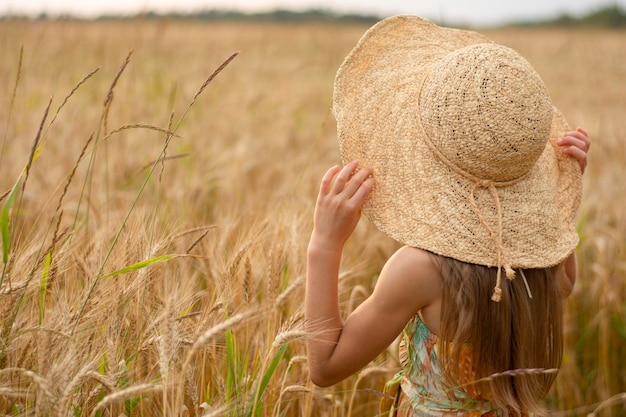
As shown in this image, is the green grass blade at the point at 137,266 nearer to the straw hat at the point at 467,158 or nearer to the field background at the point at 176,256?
the field background at the point at 176,256

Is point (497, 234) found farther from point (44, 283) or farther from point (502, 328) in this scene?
point (44, 283)

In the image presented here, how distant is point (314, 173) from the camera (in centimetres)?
316

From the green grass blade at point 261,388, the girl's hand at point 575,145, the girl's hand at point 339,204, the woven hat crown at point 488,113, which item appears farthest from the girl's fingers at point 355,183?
the girl's hand at point 575,145

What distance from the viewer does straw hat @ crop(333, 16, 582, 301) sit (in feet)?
3.98

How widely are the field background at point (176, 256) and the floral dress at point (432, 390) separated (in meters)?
0.12

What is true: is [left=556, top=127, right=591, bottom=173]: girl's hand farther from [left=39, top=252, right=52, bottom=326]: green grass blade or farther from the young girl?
[left=39, top=252, right=52, bottom=326]: green grass blade

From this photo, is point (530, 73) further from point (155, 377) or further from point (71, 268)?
point (71, 268)

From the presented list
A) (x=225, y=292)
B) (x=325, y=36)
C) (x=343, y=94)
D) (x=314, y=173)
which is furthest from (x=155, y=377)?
(x=325, y=36)

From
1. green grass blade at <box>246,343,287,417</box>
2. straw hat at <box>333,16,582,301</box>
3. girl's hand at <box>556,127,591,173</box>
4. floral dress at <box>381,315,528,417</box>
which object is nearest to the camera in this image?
green grass blade at <box>246,343,287,417</box>

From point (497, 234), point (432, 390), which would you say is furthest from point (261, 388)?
point (497, 234)

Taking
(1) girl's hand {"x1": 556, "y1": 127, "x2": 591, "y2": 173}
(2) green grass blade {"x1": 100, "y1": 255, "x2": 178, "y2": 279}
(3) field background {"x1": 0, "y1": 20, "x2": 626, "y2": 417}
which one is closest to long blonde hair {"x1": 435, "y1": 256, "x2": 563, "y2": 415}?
(3) field background {"x1": 0, "y1": 20, "x2": 626, "y2": 417}

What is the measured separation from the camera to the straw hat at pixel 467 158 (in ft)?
3.98

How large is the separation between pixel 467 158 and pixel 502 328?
348 mm

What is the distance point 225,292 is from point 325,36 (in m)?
6.50
